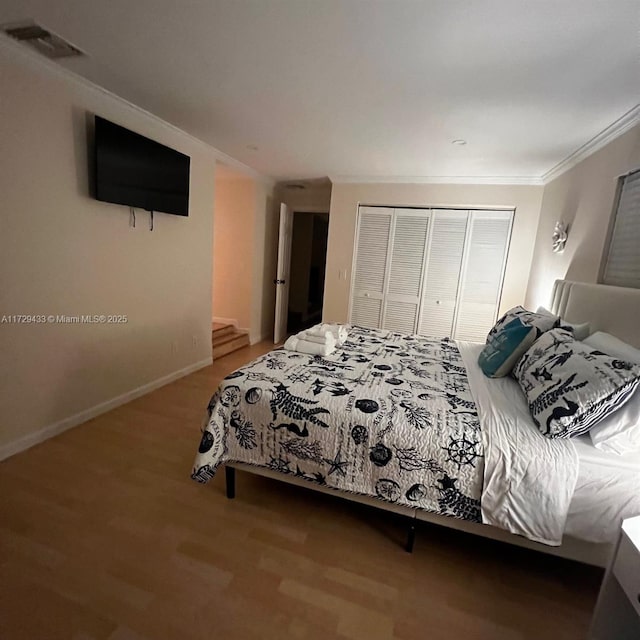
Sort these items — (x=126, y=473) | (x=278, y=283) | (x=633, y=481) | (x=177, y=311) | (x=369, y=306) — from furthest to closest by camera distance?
1. (x=278, y=283)
2. (x=369, y=306)
3. (x=177, y=311)
4. (x=126, y=473)
5. (x=633, y=481)

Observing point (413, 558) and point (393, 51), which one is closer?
point (413, 558)

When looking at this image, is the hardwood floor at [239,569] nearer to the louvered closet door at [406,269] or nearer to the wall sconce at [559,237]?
the wall sconce at [559,237]

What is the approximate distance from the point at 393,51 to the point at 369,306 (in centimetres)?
315

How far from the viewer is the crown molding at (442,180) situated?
3.79 metres

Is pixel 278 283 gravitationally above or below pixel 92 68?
below

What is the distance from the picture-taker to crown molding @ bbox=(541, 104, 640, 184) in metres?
2.15

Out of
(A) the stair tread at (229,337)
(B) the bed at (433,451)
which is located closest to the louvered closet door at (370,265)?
(A) the stair tread at (229,337)

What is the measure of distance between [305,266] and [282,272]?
1725mm

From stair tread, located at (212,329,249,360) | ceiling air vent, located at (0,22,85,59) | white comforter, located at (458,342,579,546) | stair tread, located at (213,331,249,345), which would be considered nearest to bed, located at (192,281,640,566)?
white comforter, located at (458,342,579,546)

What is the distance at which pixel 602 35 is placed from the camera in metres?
1.47

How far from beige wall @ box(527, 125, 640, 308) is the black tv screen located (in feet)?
11.1

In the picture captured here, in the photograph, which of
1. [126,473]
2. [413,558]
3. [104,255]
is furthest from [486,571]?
[104,255]

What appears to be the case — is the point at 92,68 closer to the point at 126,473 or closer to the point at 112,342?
the point at 112,342

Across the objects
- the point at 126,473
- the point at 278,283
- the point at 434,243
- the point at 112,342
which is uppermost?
the point at 434,243
